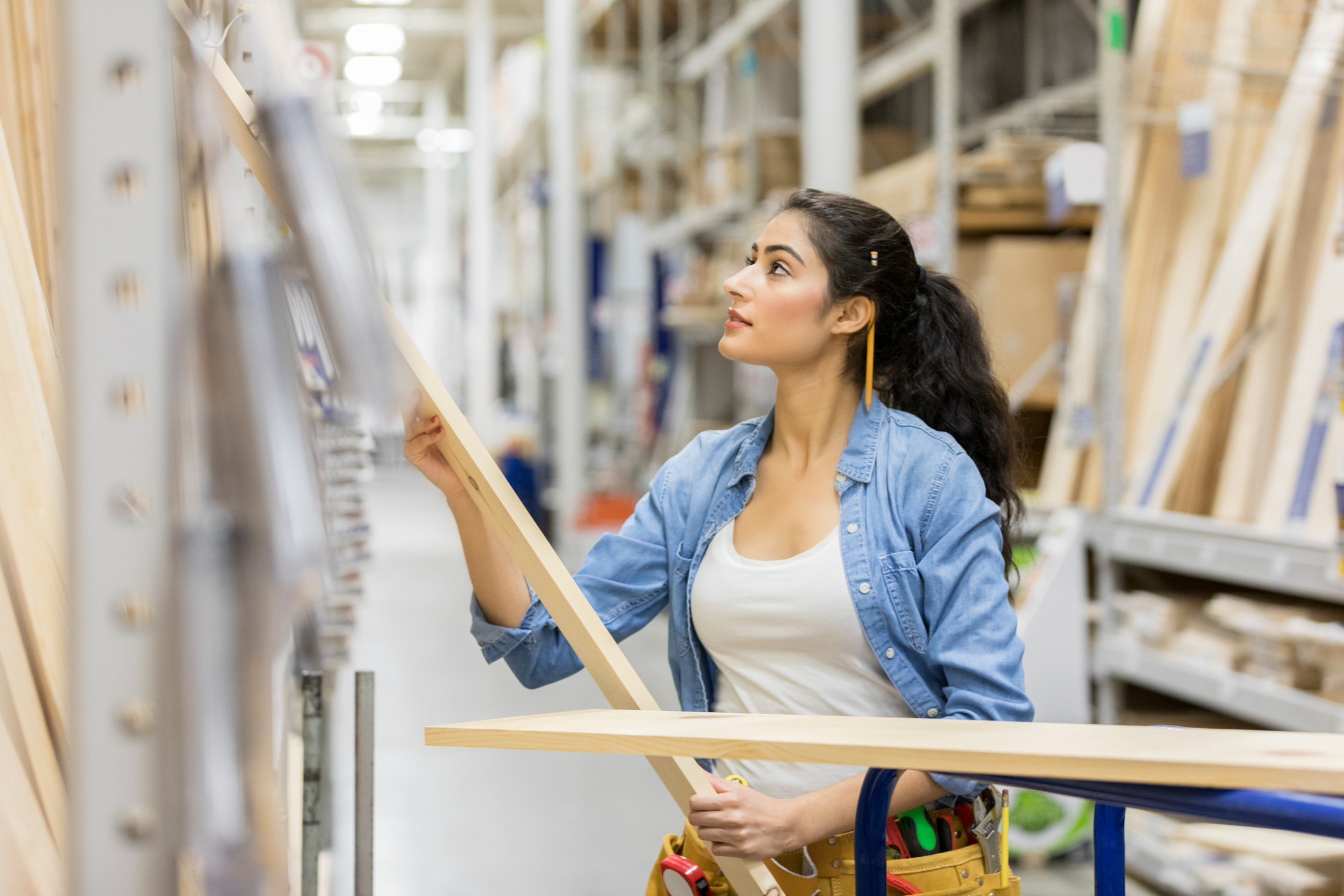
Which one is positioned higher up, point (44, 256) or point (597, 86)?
point (597, 86)

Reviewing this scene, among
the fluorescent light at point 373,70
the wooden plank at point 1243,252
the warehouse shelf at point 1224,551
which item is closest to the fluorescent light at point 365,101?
the fluorescent light at point 373,70

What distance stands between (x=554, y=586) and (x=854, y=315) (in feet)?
2.10

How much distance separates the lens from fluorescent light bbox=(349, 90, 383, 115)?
23.7 metres

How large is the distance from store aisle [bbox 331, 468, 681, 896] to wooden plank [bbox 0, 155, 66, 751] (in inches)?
54.9

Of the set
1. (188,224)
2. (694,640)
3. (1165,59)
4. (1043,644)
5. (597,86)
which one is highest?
(597,86)

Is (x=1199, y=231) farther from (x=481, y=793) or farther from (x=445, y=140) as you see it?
(x=445, y=140)

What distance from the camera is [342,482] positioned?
92.7 inches

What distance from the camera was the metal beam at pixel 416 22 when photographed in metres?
18.1

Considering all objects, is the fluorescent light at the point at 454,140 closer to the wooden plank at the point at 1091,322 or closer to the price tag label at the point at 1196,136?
the wooden plank at the point at 1091,322

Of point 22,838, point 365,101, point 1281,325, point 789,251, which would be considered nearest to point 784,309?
point 789,251

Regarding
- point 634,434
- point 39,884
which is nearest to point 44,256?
point 39,884

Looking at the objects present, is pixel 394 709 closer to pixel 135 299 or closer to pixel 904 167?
pixel 904 167

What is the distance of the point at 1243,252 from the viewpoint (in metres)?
3.76

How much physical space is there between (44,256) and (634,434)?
10.3 m
